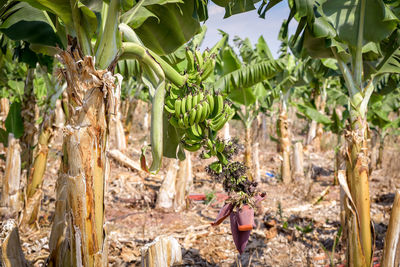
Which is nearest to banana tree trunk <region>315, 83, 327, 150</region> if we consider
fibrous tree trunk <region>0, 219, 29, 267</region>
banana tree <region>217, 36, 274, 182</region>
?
banana tree <region>217, 36, 274, 182</region>

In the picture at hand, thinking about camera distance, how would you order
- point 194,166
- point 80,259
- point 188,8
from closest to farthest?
point 80,259 < point 188,8 < point 194,166

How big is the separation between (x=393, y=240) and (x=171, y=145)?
1.88 metres

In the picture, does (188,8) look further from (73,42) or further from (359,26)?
(359,26)

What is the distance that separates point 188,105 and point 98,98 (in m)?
0.49

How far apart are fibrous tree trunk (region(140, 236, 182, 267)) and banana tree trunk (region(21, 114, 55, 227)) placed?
271cm

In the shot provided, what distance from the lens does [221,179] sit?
1.63 metres

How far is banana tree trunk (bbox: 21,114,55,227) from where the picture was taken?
3.55 m

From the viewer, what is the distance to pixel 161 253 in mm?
1485

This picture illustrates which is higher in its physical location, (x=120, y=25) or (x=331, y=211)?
(x=120, y=25)

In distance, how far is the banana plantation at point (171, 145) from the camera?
1.57 metres

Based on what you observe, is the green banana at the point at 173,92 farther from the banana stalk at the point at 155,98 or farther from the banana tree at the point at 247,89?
the banana tree at the point at 247,89

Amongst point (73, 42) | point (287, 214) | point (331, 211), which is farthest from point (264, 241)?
point (73, 42)

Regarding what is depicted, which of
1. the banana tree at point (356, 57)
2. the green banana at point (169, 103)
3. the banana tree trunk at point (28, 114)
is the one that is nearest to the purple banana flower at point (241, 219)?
the green banana at point (169, 103)

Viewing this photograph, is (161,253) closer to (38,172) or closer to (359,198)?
(359,198)
